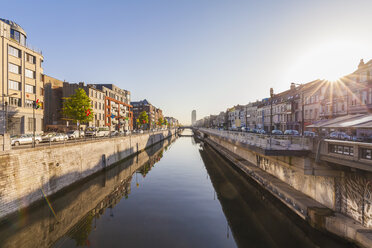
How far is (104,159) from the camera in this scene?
2891 cm

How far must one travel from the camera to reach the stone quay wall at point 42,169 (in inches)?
513

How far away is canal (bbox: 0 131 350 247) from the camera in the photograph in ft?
38.6

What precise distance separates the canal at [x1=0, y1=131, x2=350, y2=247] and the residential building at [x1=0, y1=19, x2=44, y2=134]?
2327 centimetres

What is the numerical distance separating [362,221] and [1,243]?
19883 millimetres

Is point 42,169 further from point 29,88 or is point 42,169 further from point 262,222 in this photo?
point 29,88

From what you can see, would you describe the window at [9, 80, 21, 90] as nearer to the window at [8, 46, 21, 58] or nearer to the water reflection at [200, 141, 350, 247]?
the window at [8, 46, 21, 58]

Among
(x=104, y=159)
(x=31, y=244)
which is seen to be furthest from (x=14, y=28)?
(x=31, y=244)

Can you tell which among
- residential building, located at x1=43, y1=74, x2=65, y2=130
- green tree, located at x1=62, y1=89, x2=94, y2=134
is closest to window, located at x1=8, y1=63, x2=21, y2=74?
green tree, located at x1=62, y1=89, x2=94, y2=134

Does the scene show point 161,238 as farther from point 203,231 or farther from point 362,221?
point 362,221

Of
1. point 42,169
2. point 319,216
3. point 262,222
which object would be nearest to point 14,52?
point 42,169

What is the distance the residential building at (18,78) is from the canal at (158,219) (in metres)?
23.3

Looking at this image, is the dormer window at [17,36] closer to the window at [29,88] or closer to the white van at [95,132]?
the window at [29,88]

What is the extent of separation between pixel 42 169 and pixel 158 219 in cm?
1087

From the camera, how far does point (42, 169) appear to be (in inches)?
643
